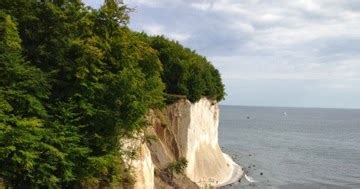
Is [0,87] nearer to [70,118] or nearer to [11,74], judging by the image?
[11,74]

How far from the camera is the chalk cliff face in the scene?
38875mm

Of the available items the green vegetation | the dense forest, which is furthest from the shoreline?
the dense forest

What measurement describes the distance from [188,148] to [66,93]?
79.3 ft

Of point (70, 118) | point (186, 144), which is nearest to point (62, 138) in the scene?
point (70, 118)

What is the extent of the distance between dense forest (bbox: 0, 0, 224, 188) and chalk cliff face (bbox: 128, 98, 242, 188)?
4.12 metres

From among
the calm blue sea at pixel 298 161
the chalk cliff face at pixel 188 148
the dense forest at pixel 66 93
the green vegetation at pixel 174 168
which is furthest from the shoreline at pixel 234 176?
the dense forest at pixel 66 93

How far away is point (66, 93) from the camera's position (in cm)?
2836

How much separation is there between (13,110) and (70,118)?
10.4ft

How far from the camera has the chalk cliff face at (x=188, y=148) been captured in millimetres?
38875

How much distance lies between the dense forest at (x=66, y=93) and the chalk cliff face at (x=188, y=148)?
13.5 ft

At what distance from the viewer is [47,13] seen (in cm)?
2842

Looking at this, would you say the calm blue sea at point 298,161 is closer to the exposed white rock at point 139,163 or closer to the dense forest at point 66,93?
the exposed white rock at point 139,163

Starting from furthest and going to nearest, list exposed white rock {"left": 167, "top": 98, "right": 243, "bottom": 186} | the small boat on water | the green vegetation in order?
the small boat on water, exposed white rock {"left": 167, "top": 98, "right": 243, "bottom": 186}, the green vegetation

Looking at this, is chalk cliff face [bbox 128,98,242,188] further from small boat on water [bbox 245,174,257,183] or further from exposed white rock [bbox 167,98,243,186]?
small boat on water [bbox 245,174,257,183]
